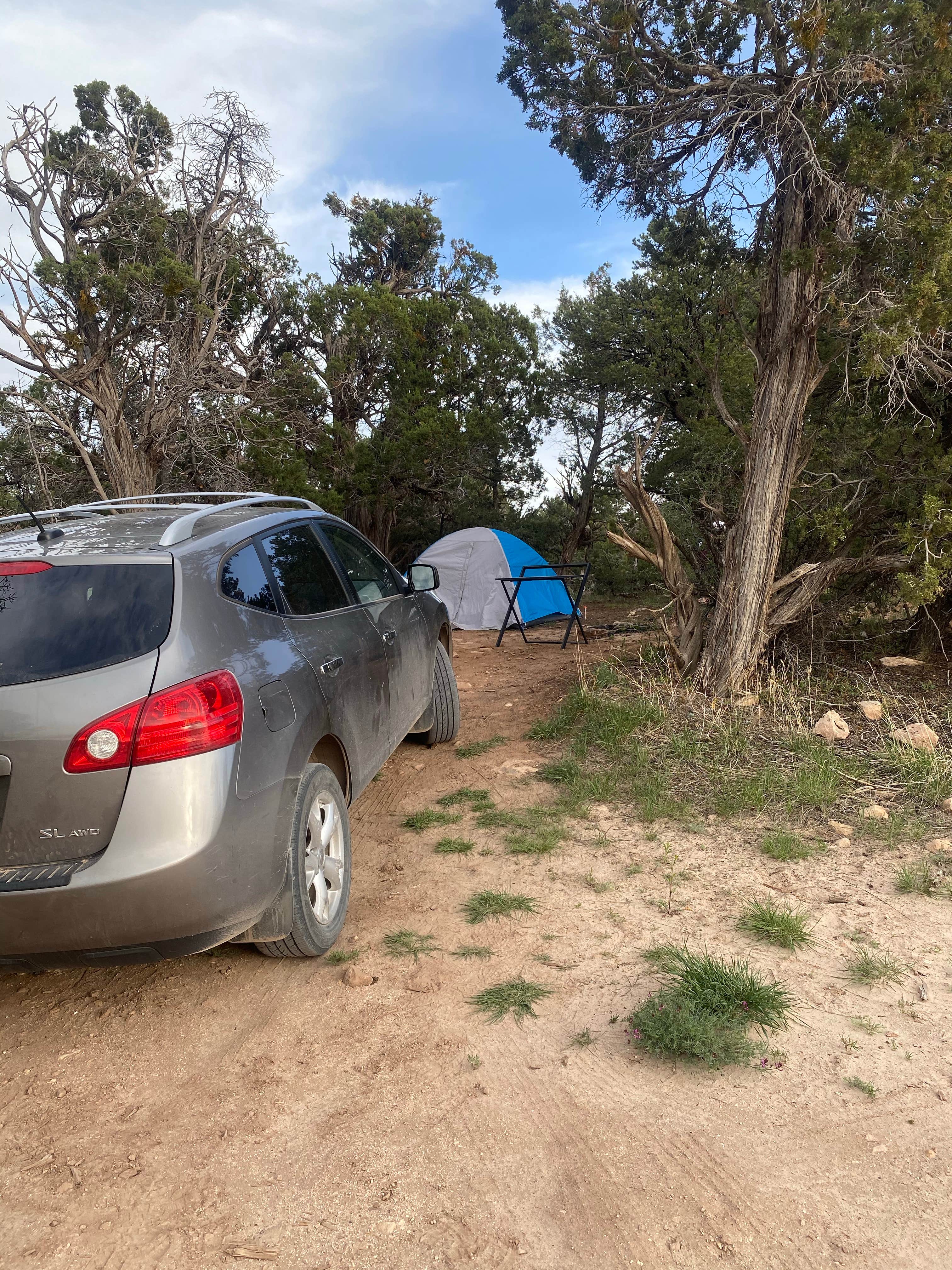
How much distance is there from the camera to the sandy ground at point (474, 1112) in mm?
1945

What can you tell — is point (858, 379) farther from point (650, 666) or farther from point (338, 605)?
point (338, 605)

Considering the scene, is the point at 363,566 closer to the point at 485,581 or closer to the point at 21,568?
the point at 21,568

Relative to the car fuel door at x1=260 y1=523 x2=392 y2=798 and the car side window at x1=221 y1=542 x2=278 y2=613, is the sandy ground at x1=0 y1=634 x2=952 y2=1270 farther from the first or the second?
the car side window at x1=221 y1=542 x2=278 y2=613

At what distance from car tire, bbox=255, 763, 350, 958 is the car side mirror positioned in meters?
1.94

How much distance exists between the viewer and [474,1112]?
2.36 metres

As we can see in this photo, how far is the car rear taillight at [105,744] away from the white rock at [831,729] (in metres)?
4.55

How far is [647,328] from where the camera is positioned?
15.3 metres

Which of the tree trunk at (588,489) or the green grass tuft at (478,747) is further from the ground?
the tree trunk at (588,489)

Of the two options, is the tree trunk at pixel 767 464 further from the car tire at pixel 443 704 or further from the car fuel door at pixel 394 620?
the car fuel door at pixel 394 620

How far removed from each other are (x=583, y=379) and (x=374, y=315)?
5070mm

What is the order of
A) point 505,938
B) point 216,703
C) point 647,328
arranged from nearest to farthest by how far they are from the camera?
point 216,703, point 505,938, point 647,328

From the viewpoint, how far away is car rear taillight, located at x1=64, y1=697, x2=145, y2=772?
2373 mm

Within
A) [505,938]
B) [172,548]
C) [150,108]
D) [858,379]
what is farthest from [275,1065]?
[150,108]

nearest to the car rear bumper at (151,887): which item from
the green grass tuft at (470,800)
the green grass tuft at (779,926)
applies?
the green grass tuft at (779,926)
